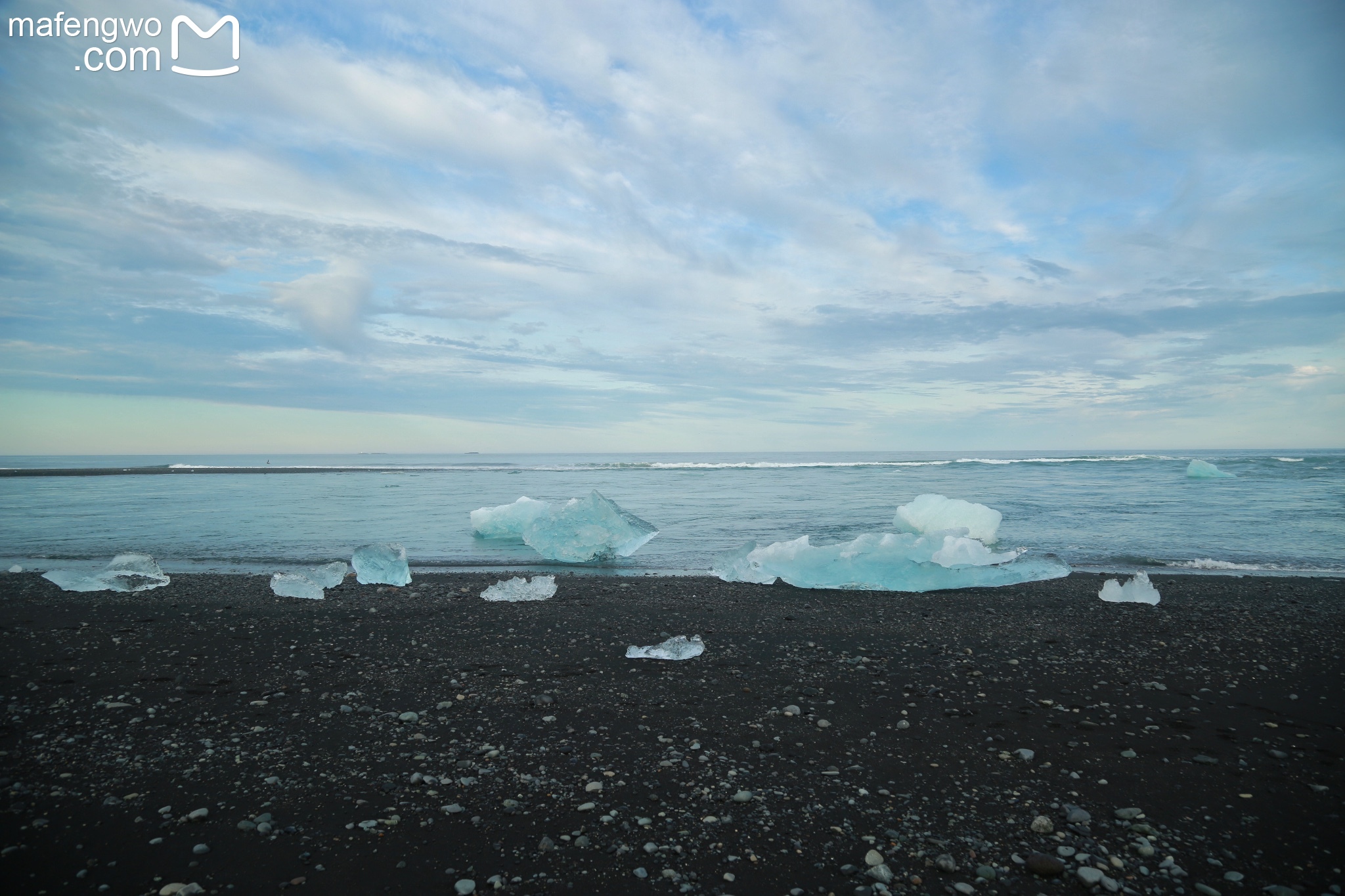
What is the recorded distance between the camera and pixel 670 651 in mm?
5000

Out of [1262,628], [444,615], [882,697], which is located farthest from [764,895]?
[1262,628]

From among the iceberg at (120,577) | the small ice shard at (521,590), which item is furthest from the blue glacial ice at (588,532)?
the iceberg at (120,577)

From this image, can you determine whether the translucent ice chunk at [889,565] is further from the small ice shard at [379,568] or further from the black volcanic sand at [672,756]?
the small ice shard at [379,568]

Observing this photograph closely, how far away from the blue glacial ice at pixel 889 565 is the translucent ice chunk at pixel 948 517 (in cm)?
283

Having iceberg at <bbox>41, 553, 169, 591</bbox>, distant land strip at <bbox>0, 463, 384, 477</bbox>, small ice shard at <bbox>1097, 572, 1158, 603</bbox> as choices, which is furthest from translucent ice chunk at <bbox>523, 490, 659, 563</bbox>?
distant land strip at <bbox>0, 463, 384, 477</bbox>

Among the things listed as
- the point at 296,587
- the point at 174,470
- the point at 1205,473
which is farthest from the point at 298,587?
the point at 174,470

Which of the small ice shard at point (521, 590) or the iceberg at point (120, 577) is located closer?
the small ice shard at point (521, 590)

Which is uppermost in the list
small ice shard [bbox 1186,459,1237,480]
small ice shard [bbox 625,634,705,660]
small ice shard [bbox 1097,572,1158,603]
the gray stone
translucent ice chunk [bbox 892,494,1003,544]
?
small ice shard [bbox 1186,459,1237,480]

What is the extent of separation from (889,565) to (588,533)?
15.4 ft

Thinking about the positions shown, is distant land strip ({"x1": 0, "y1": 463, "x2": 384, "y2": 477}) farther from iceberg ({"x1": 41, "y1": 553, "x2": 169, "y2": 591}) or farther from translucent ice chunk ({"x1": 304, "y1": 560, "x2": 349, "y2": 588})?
translucent ice chunk ({"x1": 304, "y1": 560, "x2": 349, "y2": 588})

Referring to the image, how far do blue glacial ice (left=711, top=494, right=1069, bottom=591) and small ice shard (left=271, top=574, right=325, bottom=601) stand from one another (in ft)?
15.2

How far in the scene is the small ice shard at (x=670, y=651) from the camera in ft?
16.3

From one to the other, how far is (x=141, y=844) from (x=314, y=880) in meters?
0.85

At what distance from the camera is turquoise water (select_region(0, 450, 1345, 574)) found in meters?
10.1
